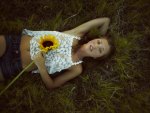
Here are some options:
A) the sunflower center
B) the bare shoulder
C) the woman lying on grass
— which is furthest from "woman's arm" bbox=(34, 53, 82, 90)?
the sunflower center

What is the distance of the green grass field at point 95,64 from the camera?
2.45 meters

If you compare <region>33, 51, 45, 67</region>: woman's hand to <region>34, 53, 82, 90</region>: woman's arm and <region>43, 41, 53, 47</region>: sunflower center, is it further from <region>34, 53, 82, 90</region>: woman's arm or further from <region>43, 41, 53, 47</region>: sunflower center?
<region>43, 41, 53, 47</region>: sunflower center

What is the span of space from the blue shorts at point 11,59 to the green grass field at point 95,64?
202mm

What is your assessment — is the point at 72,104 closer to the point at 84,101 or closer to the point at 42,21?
the point at 84,101

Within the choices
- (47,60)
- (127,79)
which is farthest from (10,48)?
(127,79)

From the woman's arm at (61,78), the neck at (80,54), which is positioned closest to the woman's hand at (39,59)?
the woman's arm at (61,78)

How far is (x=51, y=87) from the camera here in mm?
2318

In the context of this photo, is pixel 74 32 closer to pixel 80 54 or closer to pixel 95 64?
pixel 80 54

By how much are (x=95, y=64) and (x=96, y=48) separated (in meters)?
0.27

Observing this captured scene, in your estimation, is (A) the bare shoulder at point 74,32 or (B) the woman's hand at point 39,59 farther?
(A) the bare shoulder at point 74,32

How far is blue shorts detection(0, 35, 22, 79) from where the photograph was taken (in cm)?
223

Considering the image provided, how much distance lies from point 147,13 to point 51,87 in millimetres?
927

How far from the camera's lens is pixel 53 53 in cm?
229

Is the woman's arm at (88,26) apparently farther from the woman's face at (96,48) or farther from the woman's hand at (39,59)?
the woman's hand at (39,59)
